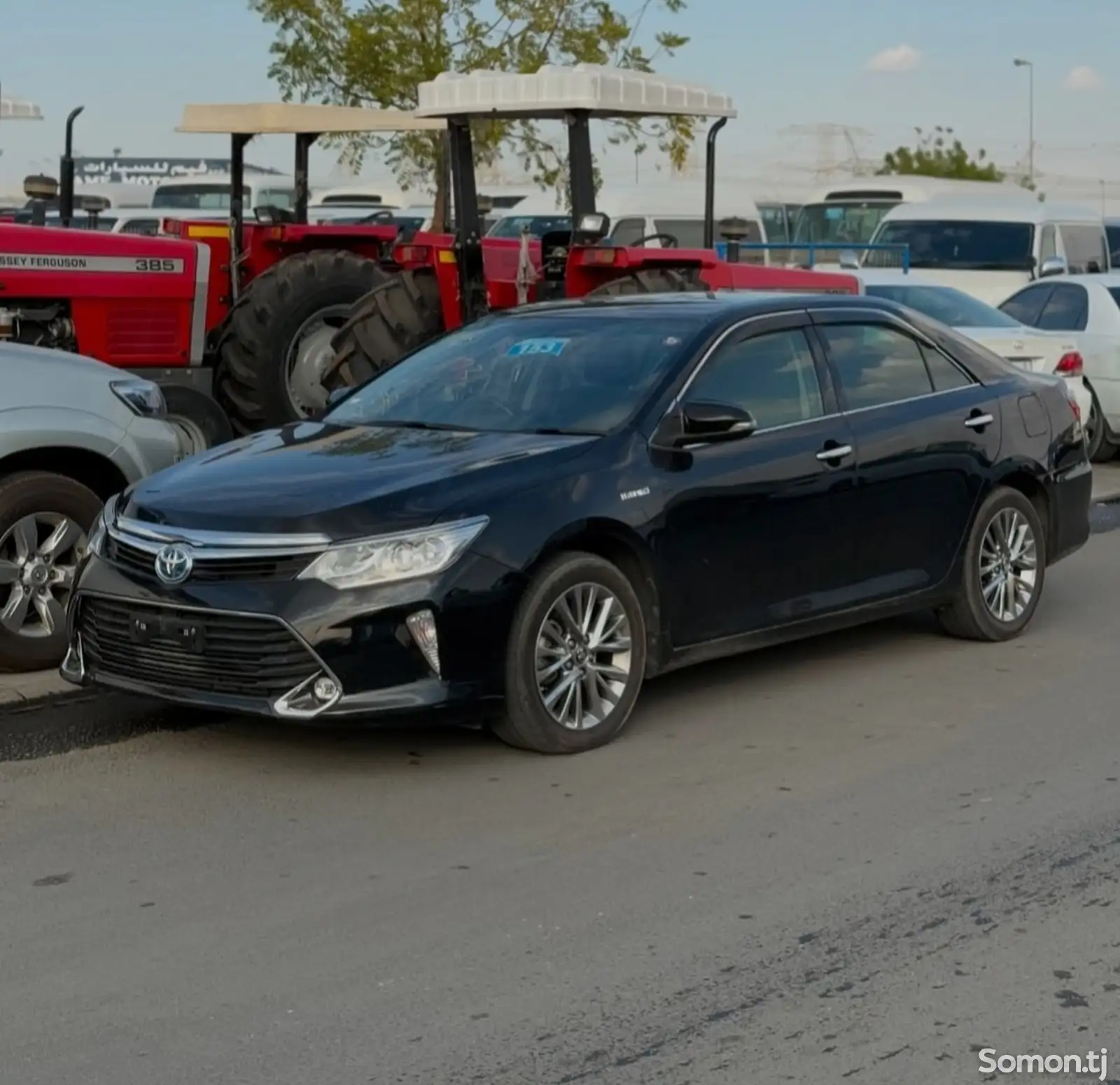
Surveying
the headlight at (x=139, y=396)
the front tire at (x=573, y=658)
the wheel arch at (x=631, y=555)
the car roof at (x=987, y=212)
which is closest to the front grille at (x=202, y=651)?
the front tire at (x=573, y=658)

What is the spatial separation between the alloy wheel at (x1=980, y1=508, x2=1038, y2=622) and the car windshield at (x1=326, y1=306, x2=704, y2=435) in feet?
6.00

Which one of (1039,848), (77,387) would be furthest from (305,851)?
(77,387)

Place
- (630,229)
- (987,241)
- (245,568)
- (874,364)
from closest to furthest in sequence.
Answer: (245,568), (874,364), (987,241), (630,229)

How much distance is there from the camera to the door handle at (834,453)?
7.76 meters

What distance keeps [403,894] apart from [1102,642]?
4481 mm

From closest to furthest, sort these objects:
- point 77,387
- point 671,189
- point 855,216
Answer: point 77,387 → point 671,189 → point 855,216

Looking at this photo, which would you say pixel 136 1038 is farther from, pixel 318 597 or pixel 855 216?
pixel 855 216

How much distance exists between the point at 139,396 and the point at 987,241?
15.2 m

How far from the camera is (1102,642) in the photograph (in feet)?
28.9

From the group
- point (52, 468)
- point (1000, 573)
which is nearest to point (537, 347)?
point (52, 468)

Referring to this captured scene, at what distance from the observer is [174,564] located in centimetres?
655

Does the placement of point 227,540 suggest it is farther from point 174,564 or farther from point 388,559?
point 388,559

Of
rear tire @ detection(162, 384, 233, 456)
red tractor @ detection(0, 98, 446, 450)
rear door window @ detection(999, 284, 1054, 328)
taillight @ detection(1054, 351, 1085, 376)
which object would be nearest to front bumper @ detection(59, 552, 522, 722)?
red tractor @ detection(0, 98, 446, 450)

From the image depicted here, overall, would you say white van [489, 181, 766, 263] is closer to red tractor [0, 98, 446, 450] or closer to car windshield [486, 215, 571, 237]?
car windshield [486, 215, 571, 237]
